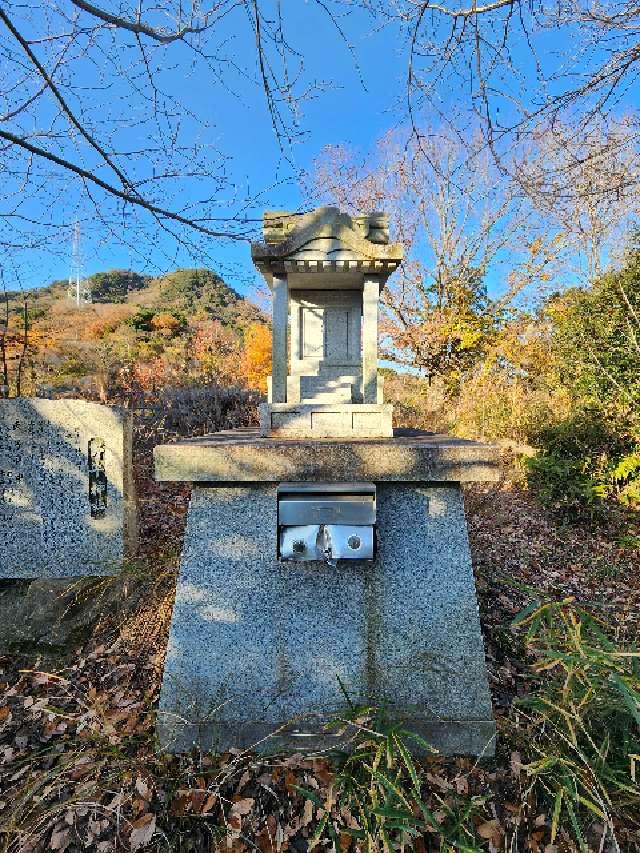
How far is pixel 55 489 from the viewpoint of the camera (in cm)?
340

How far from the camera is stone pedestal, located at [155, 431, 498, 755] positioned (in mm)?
2148

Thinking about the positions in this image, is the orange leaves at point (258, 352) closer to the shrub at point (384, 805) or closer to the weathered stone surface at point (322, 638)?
the weathered stone surface at point (322, 638)

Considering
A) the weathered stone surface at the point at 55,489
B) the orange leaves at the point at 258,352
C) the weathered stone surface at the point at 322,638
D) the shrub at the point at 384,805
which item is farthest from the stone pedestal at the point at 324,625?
the orange leaves at the point at 258,352

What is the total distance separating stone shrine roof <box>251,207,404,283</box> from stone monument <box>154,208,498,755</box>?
1.37 meters

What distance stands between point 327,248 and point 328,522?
1.81 metres

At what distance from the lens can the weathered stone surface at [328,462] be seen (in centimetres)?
212

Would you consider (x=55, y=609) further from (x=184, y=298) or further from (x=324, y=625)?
(x=184, y=298)

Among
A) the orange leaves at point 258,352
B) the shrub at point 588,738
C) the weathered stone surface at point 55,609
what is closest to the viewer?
the shrub at point 588,738

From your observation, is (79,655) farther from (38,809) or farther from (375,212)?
(375,212)

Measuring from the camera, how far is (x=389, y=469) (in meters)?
2.14

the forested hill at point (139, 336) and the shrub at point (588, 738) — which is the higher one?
the forested hill at point (139, 336)

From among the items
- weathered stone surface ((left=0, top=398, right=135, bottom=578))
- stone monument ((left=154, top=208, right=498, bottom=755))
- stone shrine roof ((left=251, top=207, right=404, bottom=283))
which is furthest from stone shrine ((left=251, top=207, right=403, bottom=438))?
weathered stone surface ((left=0, top=398, right=135, bottom=578))

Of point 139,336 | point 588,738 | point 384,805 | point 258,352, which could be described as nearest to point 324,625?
point 384,805

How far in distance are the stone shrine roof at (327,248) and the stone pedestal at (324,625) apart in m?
1.38
